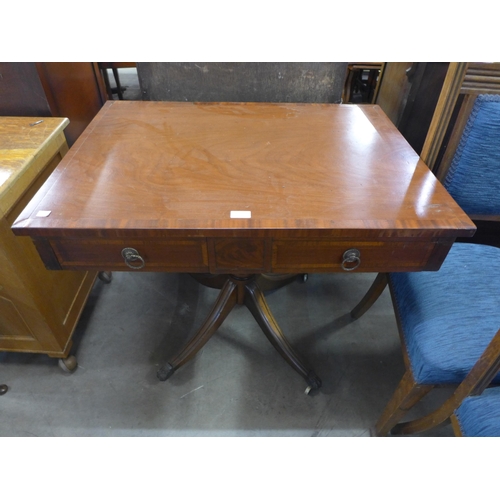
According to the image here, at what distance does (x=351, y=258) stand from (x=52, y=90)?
1061mm

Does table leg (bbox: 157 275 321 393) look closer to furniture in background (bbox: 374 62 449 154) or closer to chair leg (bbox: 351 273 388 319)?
chair leg (bbox: 351 273 388 319)

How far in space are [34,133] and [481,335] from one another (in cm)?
123

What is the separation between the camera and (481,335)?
78 cm

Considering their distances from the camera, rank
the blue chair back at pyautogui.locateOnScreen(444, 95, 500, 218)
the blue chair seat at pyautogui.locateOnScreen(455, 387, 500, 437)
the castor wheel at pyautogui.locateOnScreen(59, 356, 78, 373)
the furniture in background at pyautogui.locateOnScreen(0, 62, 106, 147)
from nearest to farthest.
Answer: the blue chair seat at pyautogui.locateOnScreen(455, 387, 500, 437) → the blue chair back at pyautogui.locateOnScreen(444, 95, 500, 218) → the furniture in background at pyautogui.locateOnScreen(0, 62, 106, 147) → the castor wheel at pyautogui.locateOnScreen(59, 356, 78, 373)

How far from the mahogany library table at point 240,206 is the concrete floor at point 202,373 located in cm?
55

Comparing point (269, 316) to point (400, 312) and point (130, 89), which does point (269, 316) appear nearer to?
point (400, 312)

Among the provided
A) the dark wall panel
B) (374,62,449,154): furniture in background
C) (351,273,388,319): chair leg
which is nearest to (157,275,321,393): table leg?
(351,273,388,319): chair leg

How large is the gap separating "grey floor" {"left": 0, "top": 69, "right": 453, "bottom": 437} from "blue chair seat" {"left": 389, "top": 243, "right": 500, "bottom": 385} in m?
0.40

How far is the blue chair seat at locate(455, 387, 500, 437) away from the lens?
2.19 ft

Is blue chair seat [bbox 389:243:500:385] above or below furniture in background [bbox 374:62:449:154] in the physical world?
below

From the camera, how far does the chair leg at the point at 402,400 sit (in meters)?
0.82

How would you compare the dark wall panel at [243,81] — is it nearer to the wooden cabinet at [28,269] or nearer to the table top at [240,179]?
the table top at [240,179]

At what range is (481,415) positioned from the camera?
69 cm

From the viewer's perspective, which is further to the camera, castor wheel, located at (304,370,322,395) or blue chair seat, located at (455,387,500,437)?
castor wheel, located at (304,370,322,395)
